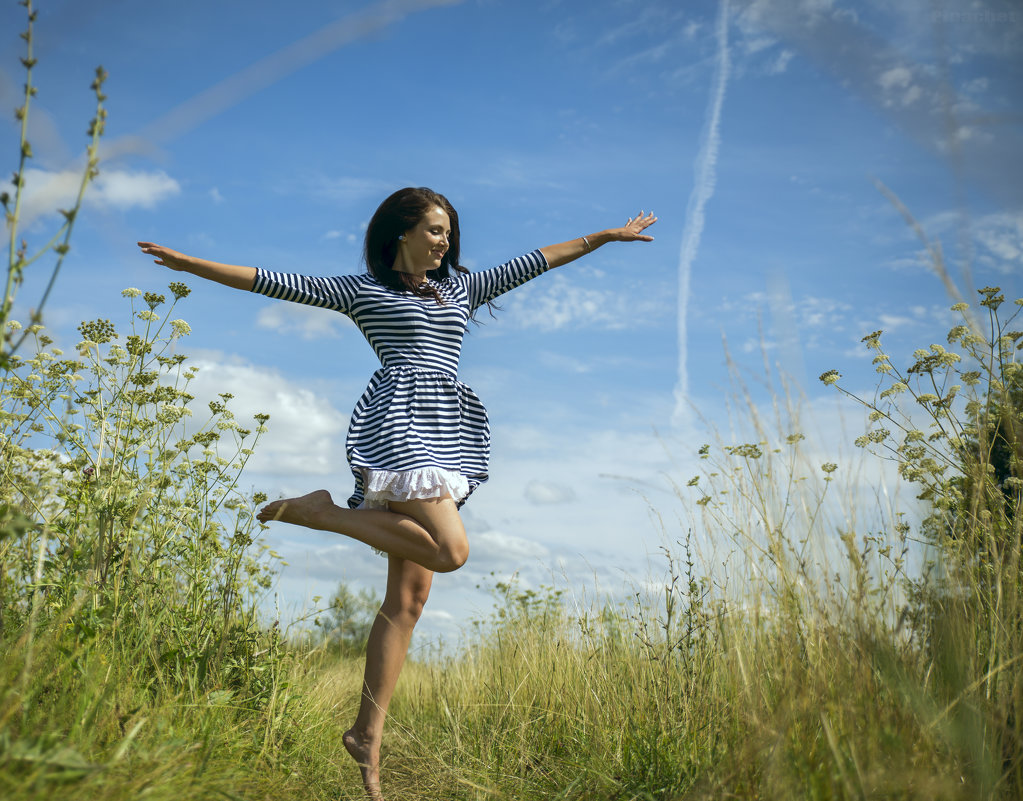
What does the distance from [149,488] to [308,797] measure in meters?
1.52

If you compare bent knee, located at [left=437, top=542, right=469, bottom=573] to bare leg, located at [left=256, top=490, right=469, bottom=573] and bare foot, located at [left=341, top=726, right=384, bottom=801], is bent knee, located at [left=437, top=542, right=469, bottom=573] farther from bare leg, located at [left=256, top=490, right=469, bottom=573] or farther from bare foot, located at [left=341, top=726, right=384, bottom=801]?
bare foot, located at [left=341, top=726, right=384, bottom=801]

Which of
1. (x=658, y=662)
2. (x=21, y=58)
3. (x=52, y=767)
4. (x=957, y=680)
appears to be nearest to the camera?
(x=52, y=767)

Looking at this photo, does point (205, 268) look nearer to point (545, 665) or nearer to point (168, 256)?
point (168, 256)

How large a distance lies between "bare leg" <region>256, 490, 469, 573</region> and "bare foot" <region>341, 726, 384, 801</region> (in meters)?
0.82

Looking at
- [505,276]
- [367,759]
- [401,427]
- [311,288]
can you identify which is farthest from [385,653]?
[505,276]

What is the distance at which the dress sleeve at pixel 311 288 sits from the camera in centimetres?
352

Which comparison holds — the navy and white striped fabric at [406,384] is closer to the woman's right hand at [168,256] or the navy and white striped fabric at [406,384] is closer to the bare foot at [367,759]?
the woman's right hand at [168,256]

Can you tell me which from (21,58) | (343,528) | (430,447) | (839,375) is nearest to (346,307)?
(430,447)

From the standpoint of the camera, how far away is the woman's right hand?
3.32 metres

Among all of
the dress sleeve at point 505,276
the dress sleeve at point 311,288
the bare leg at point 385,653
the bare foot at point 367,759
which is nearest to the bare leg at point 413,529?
the bare leg at point 385,653

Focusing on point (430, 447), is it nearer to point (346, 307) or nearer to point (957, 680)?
point (346, 307)

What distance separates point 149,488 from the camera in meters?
3.45

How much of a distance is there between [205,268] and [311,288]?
1.54ft

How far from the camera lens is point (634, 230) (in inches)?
172
